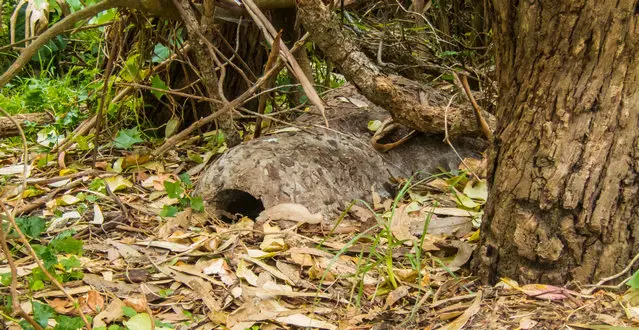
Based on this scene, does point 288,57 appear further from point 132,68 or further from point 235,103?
point 132,68

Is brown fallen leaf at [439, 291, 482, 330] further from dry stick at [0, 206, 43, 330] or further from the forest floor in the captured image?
dry stick at [0, 206, 43, 330]

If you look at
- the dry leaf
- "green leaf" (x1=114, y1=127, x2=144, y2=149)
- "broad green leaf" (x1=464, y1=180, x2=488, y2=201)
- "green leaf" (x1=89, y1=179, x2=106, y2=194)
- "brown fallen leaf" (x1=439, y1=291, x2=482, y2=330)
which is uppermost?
"brown fallen leaf" (x1=439, y1=291, x2=482, y2=330)

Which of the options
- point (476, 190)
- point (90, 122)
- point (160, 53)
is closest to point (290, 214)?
point (476, 190)

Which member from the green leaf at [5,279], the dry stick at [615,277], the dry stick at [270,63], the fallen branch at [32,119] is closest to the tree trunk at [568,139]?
the dry stick at [615,277]

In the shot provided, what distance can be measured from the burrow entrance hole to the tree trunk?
1.17 meters

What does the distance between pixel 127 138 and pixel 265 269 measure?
1.45 meters

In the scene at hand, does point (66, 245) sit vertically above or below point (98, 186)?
above

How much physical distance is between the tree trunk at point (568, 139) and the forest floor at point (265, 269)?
12cm

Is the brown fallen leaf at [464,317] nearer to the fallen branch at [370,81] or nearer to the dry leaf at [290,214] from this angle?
the dry leaf at [290,214]

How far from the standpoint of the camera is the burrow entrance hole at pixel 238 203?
9.41 ft

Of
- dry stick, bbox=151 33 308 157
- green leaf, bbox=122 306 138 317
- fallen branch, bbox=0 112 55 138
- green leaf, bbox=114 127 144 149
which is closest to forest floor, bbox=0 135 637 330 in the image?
green leaf, bbox=122 306 138 317

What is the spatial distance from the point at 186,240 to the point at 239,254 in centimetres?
24

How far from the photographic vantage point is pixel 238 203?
9.82ft

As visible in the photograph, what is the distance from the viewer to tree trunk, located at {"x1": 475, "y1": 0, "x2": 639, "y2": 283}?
1888 mm
